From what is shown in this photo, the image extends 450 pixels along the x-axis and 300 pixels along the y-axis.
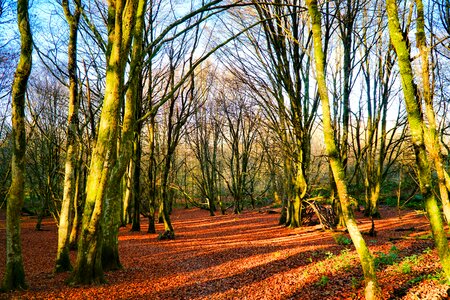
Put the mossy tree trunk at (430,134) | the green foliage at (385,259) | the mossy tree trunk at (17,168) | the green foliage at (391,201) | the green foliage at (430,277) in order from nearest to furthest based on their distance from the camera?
the mossy tree trunk at (430,134)
the green foliage at (430,277)
the mossy tree trunk at (17,168)
the green foliage at (385,259)
the green foliage at (391,201)

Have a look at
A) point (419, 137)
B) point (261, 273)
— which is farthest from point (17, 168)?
point (419, 137)

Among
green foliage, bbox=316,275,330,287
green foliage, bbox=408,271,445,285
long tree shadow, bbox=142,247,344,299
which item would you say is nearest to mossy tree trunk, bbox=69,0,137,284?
long tree shadow, bbox=142,247,344,299

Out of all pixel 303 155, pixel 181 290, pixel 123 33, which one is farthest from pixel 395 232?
pixel 123 33

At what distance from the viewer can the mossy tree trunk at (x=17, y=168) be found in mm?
4641

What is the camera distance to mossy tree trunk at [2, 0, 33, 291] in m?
4.64

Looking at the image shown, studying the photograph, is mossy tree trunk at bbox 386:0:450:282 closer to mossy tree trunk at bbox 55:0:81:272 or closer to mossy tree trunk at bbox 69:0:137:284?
mossy tree trunk at bbox 69:0:137:284

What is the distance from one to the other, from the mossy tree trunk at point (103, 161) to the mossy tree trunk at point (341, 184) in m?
3.22

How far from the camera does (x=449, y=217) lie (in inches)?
162

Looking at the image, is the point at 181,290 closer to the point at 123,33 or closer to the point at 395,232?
the point at 123,33

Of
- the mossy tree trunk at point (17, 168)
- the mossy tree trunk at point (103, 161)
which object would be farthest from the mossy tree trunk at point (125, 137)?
the mossy tree trunk at point (17, 168)

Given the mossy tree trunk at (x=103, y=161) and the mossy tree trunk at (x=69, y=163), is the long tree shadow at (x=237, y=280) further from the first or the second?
the mossy tree trunk at (x=69, y=163)

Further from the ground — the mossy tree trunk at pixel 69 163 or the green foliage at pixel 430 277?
the mossy tree trunk at pixel 69 163

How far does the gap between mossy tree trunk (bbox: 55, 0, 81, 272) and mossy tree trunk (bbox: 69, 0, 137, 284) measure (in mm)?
1239

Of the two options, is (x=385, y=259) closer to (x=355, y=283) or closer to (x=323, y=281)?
(x=355, y=283)
